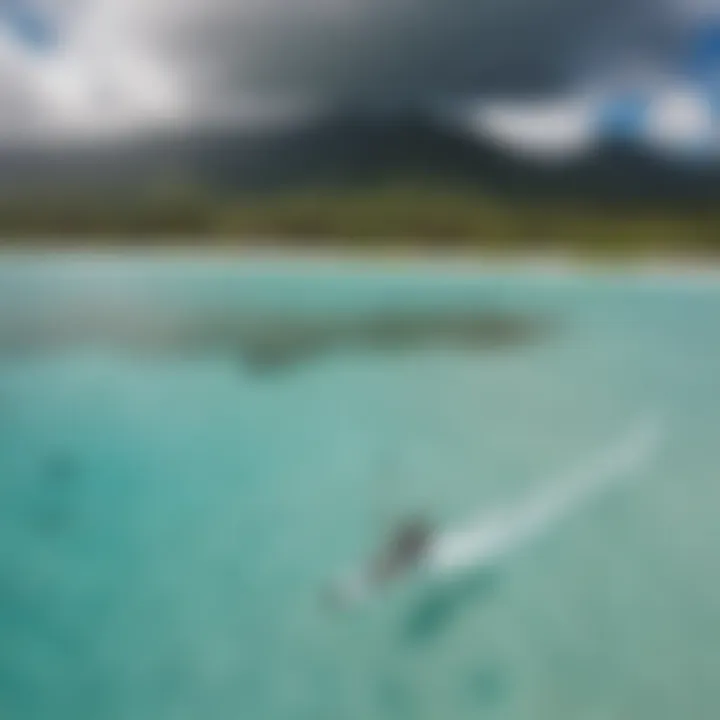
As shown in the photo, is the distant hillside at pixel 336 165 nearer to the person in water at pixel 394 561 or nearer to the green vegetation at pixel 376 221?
the green vegetation at pixel 376 221

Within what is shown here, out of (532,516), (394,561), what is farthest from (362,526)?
(532,516)

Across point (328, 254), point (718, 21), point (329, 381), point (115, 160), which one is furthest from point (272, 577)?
point (718, 21)

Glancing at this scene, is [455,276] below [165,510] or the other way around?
the other way around

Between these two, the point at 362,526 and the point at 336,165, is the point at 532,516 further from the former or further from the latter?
the point at 336,165

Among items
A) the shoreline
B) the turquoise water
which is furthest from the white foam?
the shoreline

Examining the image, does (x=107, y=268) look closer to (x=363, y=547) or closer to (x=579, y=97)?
(x=363, y=547)

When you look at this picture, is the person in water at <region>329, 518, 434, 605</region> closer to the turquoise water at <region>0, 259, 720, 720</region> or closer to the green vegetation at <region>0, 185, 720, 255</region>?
the turquoise water at <region>0, 259, 720, 720</region>
